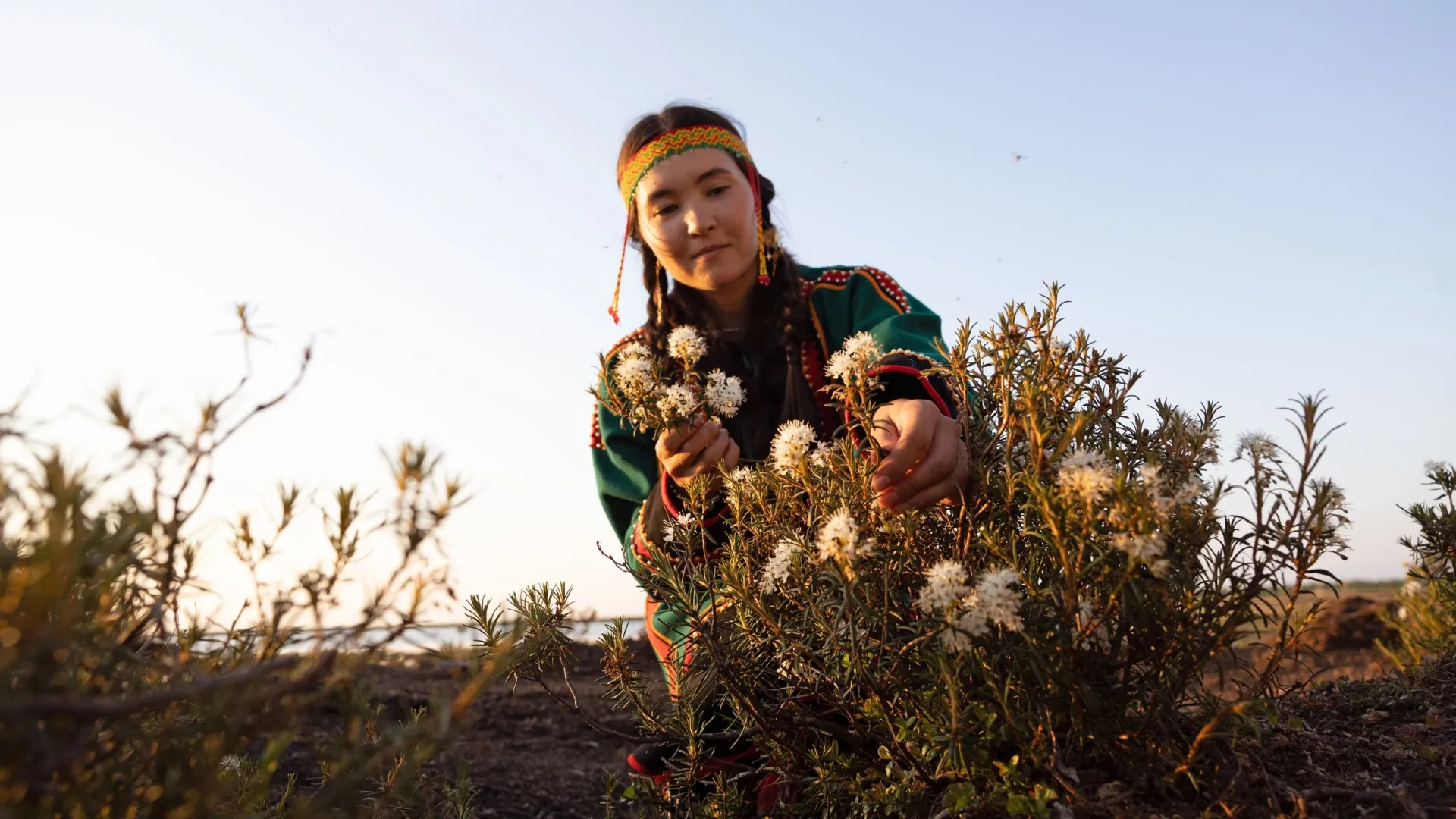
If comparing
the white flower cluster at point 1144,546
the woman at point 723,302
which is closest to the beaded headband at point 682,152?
the woman at point 723,302

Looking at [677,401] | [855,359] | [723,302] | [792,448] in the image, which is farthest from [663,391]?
[723,302]

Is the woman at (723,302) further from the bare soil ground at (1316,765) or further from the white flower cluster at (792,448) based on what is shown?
the bare soil ground at (1316,765)

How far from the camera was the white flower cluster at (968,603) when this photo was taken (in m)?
1.43

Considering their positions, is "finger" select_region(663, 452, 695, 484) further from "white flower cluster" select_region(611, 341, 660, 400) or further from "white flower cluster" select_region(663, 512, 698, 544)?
"white flower cluster" select_region(611, 341, 660, 400)

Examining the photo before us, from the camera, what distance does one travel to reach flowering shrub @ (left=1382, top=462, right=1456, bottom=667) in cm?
273

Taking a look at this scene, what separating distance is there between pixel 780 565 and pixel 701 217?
6.61 feet

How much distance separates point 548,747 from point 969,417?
4218mm

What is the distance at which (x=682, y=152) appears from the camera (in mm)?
3592

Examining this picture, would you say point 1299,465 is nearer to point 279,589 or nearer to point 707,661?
point 707,661

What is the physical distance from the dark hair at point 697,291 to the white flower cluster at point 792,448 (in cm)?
171

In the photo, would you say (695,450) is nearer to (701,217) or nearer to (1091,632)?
(1091,632)

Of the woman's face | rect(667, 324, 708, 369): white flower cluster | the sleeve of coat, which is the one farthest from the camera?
the woman's face

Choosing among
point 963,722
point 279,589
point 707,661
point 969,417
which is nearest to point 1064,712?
point 963,722

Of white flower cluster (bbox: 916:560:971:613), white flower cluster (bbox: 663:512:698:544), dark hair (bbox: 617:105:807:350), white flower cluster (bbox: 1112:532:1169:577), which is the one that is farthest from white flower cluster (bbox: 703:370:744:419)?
dark hair (bbox: 617:105:807:350)
